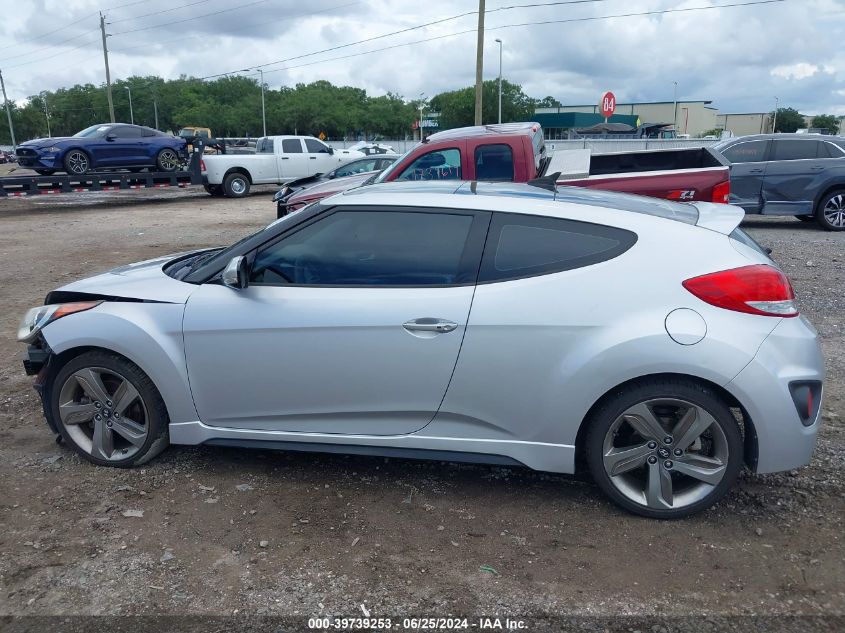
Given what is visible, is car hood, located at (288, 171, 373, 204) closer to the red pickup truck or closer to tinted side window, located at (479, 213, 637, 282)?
the red pickup truck

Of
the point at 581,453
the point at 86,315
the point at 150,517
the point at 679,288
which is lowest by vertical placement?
the point at 150,517

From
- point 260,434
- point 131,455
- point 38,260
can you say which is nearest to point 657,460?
point 260,434

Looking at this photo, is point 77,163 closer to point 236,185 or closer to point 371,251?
point 236,185

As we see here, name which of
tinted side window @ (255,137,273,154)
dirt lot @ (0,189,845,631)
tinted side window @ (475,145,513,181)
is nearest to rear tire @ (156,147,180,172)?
tinted side window @ (255,137,273,154)

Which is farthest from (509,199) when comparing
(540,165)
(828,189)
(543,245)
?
(828,189)

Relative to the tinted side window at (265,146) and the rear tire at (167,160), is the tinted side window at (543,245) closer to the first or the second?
the rear tire at (167,160)

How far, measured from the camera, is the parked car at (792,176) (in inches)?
486

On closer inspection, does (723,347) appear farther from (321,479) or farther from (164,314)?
(164,314)

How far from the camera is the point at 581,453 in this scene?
357 centimetres

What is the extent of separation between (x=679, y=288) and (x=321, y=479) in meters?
2.17

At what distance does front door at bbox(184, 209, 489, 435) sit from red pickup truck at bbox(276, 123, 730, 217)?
3.68m

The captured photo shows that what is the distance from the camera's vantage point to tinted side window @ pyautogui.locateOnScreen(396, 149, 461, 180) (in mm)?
8031

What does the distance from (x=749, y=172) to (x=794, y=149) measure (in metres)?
0.89

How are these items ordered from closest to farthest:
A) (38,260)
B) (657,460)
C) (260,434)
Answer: (657,460) → (260,434) → (38,260)
